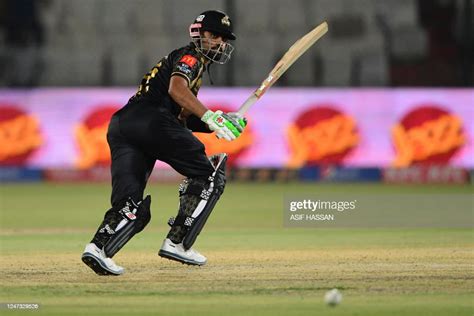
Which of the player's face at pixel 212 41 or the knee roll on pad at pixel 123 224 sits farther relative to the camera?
the player's face at pixel 212 41

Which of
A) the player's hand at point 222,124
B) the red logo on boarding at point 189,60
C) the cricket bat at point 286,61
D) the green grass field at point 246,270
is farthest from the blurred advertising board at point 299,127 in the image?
the player's hand at point 222,124

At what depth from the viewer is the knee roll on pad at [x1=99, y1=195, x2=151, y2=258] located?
245 inches

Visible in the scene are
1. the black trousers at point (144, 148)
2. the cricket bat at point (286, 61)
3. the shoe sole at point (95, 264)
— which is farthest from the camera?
the cricket bat at point (286, 61)

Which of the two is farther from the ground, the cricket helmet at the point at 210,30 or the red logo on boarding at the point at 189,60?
the cricket helmet at the point at 210,30

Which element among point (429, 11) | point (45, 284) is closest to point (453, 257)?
point (45, 284)

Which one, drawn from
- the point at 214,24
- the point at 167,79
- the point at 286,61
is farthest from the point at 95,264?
the point at 286,61

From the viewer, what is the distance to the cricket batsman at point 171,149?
20.4 feet

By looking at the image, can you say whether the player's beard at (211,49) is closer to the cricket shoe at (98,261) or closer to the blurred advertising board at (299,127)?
the cricket shoe at (98,261)

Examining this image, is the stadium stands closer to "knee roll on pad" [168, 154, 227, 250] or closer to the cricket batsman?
the cricket batsman

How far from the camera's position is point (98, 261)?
20.0ft

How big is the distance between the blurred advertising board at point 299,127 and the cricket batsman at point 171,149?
905 cm

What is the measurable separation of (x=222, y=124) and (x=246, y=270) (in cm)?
103

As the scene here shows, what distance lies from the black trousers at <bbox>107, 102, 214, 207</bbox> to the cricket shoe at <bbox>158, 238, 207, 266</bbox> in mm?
345

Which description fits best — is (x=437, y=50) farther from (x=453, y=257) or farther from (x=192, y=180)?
(x=192, y=180)
